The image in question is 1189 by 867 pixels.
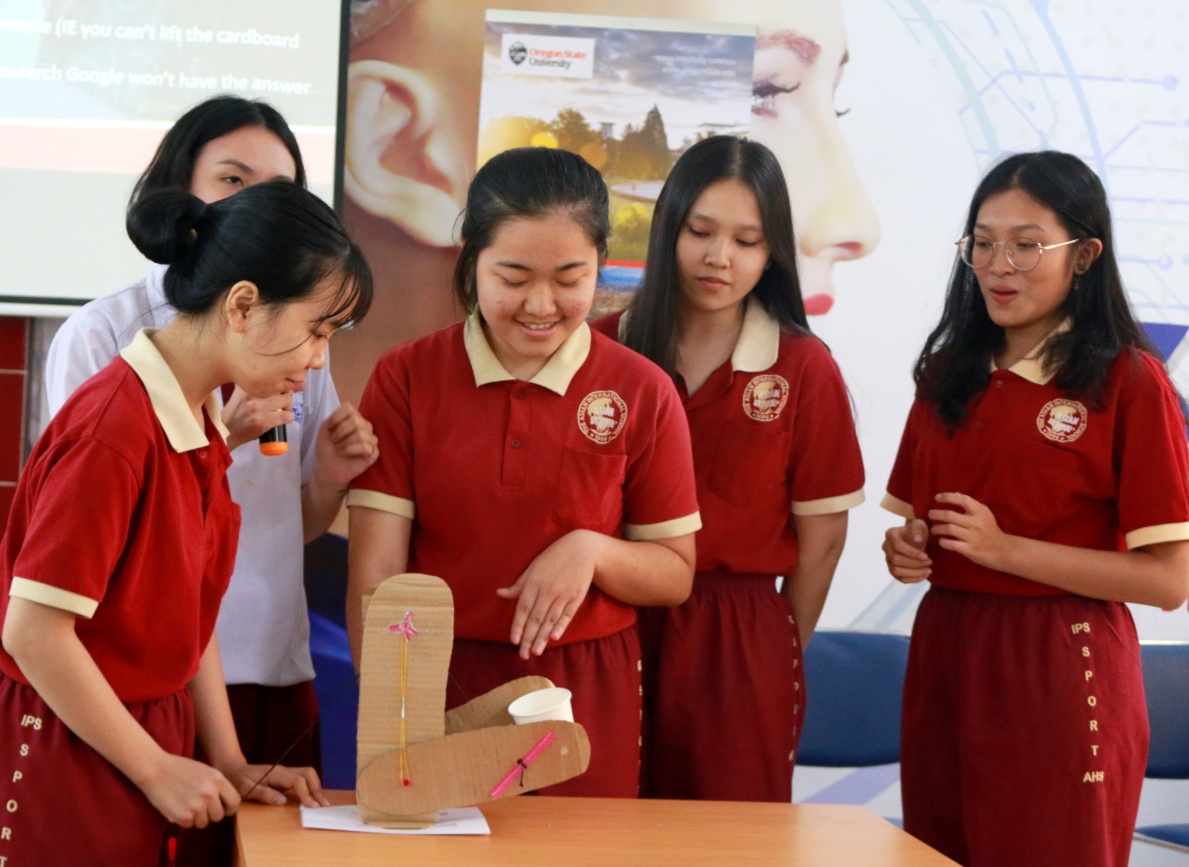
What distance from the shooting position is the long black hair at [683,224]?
6.46 ft

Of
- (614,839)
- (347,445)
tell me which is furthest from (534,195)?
(614,839)

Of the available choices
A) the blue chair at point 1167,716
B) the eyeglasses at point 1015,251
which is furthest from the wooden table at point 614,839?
the blue chair at point 1167,716

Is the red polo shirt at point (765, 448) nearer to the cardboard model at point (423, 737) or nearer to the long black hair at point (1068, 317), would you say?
the long black hair at point (1068, 317)

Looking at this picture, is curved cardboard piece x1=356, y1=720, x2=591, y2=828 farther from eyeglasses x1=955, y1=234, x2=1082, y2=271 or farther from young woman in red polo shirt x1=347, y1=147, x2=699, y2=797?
eyeglasses x1=955, y1=234, x2=1082, y2=271

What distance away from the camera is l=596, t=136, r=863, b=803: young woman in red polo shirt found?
6.22ft

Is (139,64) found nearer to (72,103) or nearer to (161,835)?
(72,103)

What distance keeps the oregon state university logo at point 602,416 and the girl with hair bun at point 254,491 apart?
1.19 feet

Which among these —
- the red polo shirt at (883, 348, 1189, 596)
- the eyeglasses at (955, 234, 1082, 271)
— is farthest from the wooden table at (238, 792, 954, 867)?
the eyeglasses at (955, 234, 1082, 271)

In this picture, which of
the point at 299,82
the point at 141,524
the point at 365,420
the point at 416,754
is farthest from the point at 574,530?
the point at 299,82

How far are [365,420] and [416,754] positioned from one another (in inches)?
21.0

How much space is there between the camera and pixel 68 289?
276 cm

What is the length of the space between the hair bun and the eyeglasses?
49.2 inches

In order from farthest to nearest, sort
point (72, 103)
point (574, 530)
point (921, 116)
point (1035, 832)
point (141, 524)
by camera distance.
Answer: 1. point (921, 116)
2. point (72, 103)
3. point (1035, 832)
4. point (574, 530)
5. point (141, 524)

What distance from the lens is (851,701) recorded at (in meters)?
2.63
